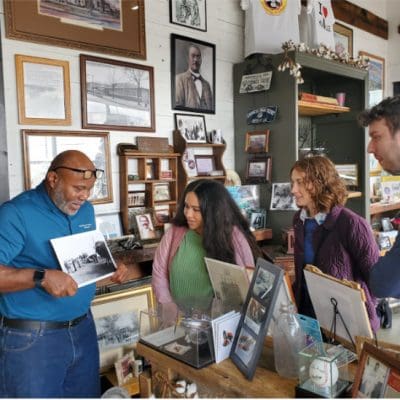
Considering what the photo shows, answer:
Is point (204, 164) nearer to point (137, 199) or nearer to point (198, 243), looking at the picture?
point (137, 199)

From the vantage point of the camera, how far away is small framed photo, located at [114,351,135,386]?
2.40 meters

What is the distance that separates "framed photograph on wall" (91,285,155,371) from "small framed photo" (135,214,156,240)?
0.36 meters

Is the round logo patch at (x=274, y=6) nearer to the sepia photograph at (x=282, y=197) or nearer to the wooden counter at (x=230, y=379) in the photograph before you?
the sepia photograph at (x=282, y=197)

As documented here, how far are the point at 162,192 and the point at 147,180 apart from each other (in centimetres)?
22

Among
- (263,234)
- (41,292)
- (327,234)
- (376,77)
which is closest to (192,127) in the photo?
(263,234)

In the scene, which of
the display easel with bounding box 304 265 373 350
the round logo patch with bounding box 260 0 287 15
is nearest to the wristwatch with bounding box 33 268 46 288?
the display easel with bounding box 304 265 373 350

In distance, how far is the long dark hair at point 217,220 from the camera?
1.93 metres

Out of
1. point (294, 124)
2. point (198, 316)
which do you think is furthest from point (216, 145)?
point (198, 316)

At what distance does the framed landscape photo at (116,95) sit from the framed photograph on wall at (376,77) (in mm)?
3112

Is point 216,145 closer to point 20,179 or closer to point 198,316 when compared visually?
point 20,179

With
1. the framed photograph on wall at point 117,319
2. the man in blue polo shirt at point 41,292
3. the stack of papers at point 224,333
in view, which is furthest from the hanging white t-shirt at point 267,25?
the stack of papers at point 224,333

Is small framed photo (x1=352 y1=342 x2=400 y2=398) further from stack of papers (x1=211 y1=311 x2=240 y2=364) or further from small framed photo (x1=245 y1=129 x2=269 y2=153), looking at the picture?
small framed photo (x1=245 y1=129 x2=269 y2=153)

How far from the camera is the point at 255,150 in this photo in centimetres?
349

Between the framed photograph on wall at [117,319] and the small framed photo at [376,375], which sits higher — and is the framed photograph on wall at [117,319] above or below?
below
